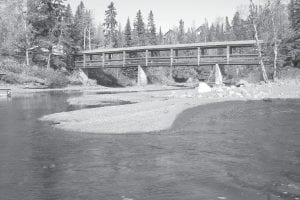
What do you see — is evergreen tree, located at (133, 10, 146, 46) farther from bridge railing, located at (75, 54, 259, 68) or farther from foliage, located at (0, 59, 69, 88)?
foliage, located at (0, 59, 69, 88)

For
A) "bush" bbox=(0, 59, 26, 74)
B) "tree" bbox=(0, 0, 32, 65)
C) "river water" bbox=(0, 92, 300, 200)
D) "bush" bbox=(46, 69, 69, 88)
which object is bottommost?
"river water" bbox=(0, 92, 300, 200)

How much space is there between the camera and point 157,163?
1181 centimetres

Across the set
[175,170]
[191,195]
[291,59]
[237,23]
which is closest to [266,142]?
[175,170]

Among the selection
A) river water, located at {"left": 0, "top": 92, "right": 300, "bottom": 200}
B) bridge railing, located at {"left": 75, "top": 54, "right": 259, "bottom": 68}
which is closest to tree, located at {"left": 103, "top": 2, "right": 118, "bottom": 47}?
bridge railing, located at {"left": 75, "top": 54, "right": 259, "bottom": 68}

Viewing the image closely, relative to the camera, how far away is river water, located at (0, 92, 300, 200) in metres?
9.21

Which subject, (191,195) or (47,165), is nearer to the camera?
(191,195)

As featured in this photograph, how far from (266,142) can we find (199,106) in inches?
410

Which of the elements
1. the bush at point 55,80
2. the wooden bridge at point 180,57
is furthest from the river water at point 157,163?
the bush at point 55,80

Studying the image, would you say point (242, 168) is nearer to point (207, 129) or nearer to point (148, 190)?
point (148, 190)

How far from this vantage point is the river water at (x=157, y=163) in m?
9.21

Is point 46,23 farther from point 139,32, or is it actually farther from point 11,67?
point 139,32

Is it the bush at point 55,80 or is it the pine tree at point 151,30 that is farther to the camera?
the pine tree at point 151,30

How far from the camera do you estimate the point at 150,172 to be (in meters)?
10.8

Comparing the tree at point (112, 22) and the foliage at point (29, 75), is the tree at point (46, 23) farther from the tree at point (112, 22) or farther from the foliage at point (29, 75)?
the tree at point (112, 22)
